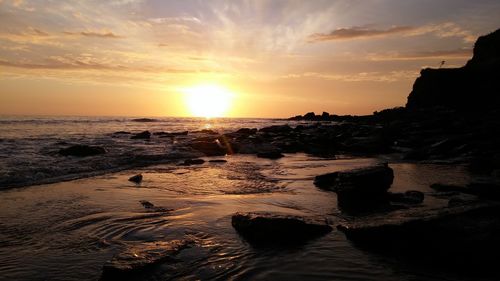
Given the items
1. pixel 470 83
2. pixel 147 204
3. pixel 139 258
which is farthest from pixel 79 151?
pixel 470 83

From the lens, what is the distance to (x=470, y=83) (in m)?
50.9

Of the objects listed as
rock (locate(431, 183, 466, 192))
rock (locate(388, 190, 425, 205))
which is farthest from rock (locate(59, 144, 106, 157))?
rock (locate(431, 183, 466, 192))

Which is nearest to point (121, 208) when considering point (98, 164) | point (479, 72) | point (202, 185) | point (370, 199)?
point (202, 185)

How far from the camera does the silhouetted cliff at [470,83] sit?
4709 cm

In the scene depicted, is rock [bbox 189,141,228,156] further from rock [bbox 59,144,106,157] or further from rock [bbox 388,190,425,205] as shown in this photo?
rock [bbox 388,190,425,205]

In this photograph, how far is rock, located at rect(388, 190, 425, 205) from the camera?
7.68 metres

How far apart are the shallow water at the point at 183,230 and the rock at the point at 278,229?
17cm

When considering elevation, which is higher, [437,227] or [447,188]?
[437,227]

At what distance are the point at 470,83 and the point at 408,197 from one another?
2055 inches

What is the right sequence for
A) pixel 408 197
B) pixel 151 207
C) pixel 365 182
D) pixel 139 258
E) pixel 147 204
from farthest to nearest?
pixel 365 182 < pixel 408 197 < pixel 147 204 < pixel 151 207 < pixel 139 258

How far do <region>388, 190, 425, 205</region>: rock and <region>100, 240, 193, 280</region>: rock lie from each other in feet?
16.0

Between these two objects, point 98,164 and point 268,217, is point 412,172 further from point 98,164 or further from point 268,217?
point 98,164

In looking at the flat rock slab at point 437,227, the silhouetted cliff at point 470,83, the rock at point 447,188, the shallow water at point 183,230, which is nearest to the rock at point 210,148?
the shallow water at point 183,230

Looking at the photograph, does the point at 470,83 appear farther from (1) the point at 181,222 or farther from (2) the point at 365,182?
(1) the point at 181,222
